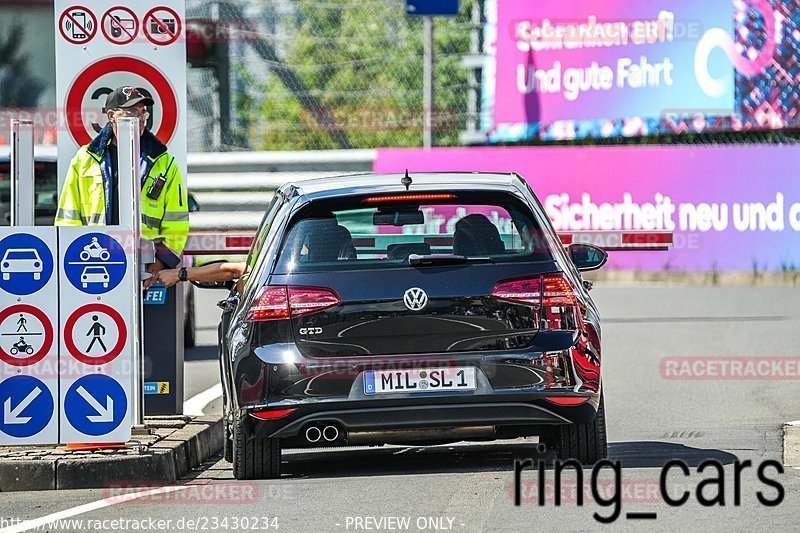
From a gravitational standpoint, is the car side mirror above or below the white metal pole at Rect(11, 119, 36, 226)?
below

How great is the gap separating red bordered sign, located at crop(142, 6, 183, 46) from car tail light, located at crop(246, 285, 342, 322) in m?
2.24

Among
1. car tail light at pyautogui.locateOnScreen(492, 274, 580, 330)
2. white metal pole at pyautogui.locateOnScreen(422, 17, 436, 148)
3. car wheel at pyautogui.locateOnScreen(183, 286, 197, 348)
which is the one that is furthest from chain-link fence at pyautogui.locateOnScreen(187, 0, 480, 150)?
car tail light at pyautogui.locateOnScreen(492, 274, 580, 330)

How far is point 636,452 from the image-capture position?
929 centimetres

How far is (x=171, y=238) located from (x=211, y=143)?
1288 centimetres

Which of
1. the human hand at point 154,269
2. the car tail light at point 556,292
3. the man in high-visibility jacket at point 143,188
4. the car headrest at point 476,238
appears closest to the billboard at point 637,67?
the man in high-visibility jacket at point 143,188

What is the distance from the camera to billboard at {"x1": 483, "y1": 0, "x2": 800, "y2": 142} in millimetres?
22031

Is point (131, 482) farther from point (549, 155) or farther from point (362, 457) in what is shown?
point (549, 155)

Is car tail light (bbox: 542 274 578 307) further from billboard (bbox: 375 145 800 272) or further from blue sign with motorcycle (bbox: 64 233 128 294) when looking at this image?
billboard (bbox: 375 145 800 272)

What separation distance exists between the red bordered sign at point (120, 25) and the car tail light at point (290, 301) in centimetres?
235

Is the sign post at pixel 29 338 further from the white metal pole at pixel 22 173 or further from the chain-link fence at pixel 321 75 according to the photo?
the chain-link fence at pixel 321 75

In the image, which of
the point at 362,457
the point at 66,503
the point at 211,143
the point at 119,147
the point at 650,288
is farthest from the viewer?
the point at 211,143

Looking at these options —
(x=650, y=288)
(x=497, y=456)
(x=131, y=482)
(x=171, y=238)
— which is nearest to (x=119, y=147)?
(x=171, y=238)

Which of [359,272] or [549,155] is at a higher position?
[549,155]

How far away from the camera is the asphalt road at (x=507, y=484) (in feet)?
23.8
